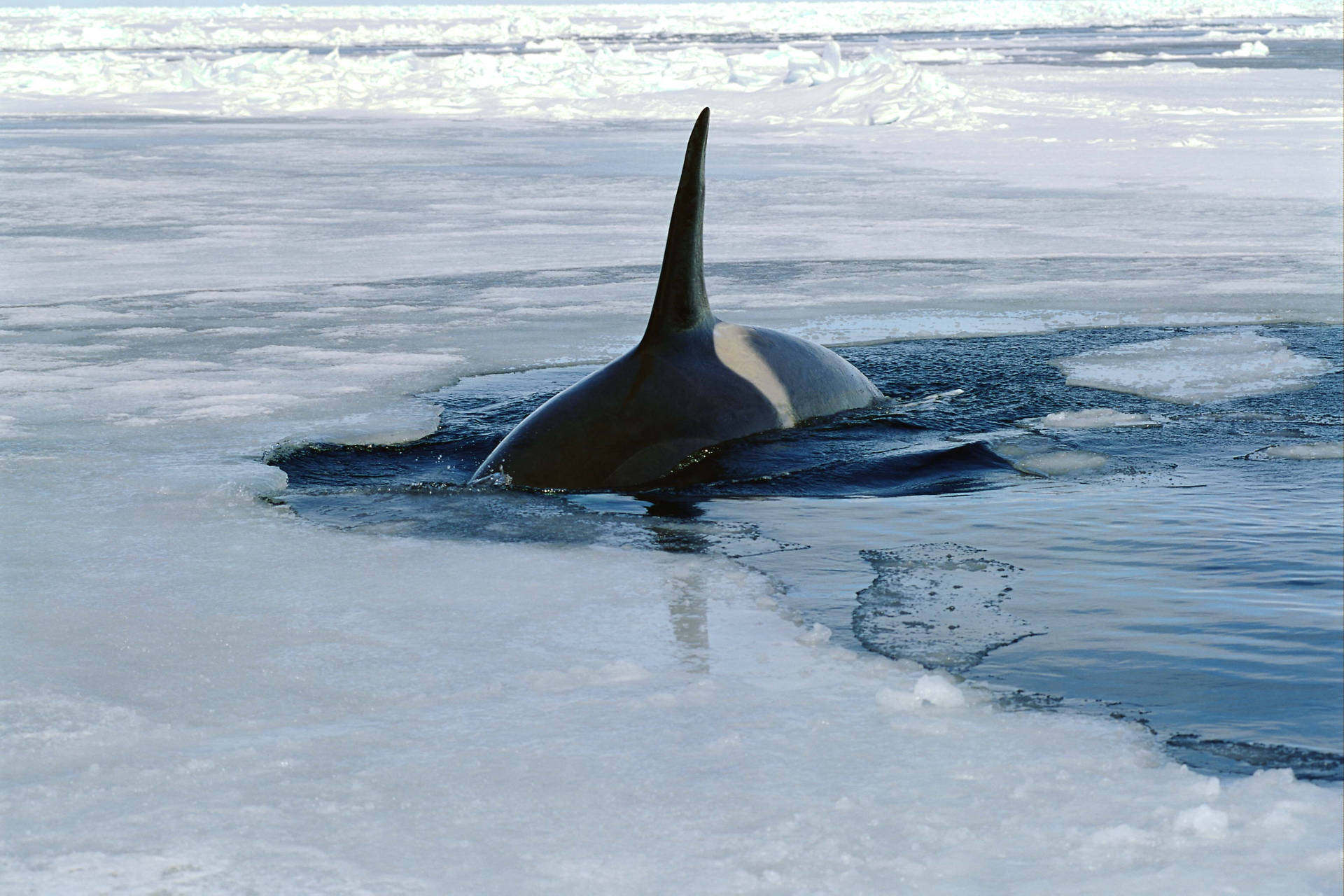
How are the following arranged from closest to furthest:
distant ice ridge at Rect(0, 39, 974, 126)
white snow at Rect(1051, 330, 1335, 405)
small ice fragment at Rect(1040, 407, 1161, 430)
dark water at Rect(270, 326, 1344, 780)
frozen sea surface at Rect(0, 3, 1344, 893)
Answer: frozen sea surface at Rect(0, 3, 1344, 893) → dark water at Rect(270, 326, 1344, 780) → small ice fragment at Rect(1040, 407, 1161, 430) → white snow at Rect(1051, 330, 1335, 405) → distant ice ridge at Rect(0, 39, 974, 126)

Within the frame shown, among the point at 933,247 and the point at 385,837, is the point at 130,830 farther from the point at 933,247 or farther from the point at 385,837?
the point at 933,247

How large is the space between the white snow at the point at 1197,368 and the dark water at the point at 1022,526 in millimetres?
177

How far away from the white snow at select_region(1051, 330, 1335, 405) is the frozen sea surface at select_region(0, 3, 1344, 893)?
0.05 metres

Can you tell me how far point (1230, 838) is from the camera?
2.84m

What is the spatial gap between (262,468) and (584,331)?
3.75 metres

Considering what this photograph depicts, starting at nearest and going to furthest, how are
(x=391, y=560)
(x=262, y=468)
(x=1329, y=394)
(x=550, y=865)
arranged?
(x=550, y=865)
(x=391, y=560)
(x=262, y=468)
(x=1329, y=394)

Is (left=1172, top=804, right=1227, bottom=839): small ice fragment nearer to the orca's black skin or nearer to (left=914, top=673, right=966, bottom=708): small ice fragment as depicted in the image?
(left=914, top=673, right=966, bottom=708): small ice fragment

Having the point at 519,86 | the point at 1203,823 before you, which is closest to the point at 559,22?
the point at 519,86

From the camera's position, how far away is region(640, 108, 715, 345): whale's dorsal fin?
6246 millimetres

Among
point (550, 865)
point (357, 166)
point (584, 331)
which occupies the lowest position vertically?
point (550, 865)

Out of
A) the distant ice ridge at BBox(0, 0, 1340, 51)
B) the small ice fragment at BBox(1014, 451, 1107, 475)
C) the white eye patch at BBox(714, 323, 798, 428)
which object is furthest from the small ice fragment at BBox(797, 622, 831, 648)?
the distant ice ridge at BBox(0, 0, 1340, 51)

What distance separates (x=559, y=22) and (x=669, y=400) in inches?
4362

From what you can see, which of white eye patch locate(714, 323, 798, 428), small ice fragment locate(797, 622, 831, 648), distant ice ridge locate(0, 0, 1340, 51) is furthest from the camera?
distant ice ridge locate(0, 0, 1340, 51)

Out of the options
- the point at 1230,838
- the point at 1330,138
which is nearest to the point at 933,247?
the point at 1230,838
